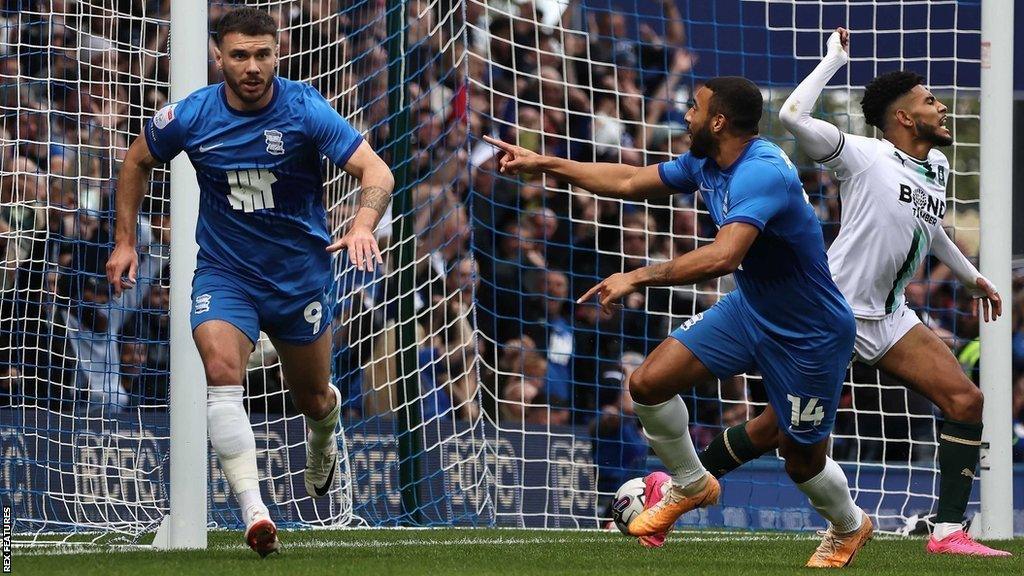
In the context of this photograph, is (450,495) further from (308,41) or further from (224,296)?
(224,296)

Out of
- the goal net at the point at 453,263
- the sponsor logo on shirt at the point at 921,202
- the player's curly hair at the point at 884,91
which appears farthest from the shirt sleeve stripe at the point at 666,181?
the goal net at the point at 453,263

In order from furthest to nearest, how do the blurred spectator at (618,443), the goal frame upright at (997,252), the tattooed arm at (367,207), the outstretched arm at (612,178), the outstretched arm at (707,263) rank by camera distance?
the blurred spectator at (618,443), the goal frame upright at (997,252), the outstretched arm at (612,178), the tattooed arm at (367,207), the outstretched arm at (707,263)

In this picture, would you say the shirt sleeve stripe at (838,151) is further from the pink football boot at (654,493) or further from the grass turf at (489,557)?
the grass turf at (489,557)

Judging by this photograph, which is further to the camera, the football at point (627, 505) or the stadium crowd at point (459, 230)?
the stadium crowd at point (459, 230)

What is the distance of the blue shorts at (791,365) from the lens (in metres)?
6.07

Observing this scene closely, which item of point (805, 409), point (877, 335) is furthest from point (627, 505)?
point (877, 335)

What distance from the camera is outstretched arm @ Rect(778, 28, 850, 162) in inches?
265

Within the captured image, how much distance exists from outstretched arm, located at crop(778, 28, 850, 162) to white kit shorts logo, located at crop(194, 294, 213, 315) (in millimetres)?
2516

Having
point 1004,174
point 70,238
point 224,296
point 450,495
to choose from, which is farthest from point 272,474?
point 1004,174

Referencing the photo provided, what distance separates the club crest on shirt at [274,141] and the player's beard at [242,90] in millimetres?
136

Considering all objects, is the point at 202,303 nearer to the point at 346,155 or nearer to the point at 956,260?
the point at 346,155

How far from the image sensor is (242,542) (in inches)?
291

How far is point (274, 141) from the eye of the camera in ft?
20.6

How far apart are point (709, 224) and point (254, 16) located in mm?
4692
